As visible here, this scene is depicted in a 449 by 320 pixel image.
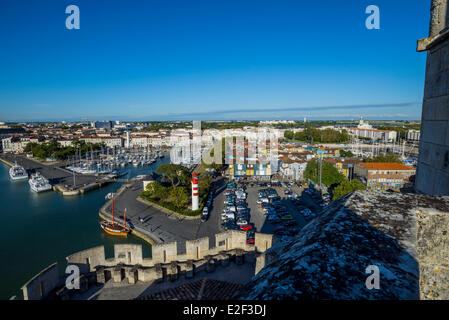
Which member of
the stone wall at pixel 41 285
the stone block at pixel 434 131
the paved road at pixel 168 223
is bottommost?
the paved road at pixel 168 223

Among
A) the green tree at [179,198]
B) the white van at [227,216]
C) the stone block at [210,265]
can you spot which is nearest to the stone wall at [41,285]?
the stone block at [210,265]

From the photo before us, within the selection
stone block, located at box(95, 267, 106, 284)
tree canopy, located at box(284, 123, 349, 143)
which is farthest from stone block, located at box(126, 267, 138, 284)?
tree canopy, located at box(284, 123, 349, 143)

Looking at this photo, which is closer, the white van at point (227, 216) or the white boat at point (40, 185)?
the white van at point (227, 216)

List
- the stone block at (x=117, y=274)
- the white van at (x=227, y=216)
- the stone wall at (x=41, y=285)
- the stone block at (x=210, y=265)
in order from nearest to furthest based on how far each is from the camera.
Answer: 1. the stone wall at (x=41, y=285)
2. the stone block at (x=117, y=274)
3. the stone block at (x=210, y=265)
4. the white van at (x=227, y=216)

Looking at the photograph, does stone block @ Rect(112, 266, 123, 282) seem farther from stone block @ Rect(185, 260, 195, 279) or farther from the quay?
the quay

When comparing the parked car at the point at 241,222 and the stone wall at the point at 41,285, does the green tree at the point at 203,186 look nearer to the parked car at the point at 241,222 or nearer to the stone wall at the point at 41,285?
the parked car at the point at 241,222
